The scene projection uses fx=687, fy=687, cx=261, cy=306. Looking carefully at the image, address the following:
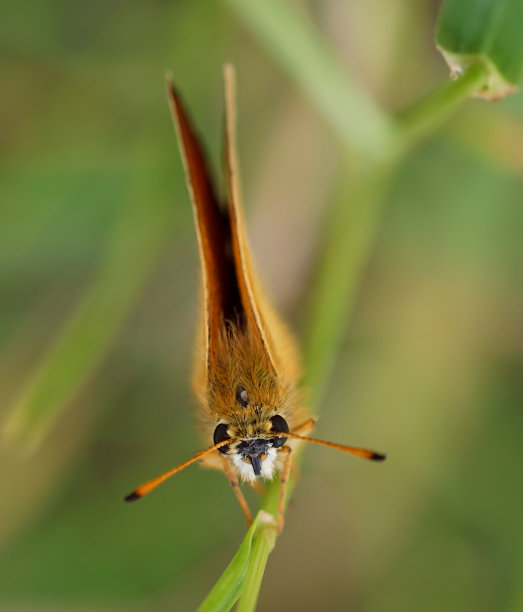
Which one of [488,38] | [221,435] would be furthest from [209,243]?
[488,38]

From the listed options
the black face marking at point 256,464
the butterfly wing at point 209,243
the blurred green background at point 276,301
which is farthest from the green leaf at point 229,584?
the blurred green background at point 276,301

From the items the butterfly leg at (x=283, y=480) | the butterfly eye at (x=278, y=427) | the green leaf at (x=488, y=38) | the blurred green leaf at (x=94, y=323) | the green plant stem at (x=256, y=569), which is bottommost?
the green plant stem at (x=256, y=569)

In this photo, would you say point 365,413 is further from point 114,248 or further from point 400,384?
point 114,248

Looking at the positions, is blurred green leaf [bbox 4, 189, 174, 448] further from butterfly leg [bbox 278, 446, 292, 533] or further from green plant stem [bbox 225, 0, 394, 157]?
butterfly leg [bbox 278, 446, 292, 533]

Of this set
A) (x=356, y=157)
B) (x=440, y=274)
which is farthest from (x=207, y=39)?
(x=440, y=274)

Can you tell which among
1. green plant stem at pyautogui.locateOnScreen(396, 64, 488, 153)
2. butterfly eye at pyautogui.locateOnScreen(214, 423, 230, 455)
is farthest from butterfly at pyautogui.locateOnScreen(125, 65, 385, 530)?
green plant stem at pyautogui.locateOnScreen(396, 64, 488, 153)

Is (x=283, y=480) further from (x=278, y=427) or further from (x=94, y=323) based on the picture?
(x=94, y=323)

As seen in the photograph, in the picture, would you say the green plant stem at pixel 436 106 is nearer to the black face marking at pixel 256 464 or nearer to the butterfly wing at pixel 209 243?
the butterfly wing at pixel 209 243
